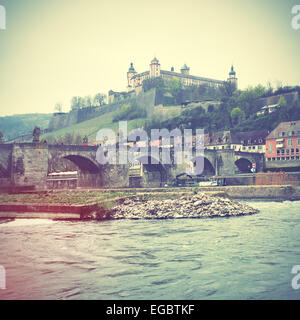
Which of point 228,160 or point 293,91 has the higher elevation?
point 293,91

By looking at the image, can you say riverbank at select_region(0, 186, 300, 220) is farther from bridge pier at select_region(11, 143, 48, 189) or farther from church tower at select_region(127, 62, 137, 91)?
church tower at select_region(127, 62, 137, 91)

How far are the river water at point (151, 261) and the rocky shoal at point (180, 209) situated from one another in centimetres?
358

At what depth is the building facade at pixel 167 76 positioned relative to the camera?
126500 mm

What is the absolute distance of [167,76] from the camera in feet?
418

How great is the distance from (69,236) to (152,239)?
10.3ft

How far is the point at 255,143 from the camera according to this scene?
67250 millimetres

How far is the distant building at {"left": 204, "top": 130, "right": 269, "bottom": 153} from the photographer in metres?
66.9

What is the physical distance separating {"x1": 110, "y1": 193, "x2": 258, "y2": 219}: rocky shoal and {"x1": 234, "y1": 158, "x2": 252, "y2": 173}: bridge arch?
116 ft

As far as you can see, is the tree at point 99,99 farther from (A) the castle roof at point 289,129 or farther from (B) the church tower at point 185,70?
(A) the castle roof at point 289,129

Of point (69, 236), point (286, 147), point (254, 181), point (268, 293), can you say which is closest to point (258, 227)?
point (69, 236)

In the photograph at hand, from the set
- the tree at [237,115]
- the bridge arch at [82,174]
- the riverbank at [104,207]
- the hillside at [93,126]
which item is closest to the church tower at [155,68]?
the hillside at [93,126]

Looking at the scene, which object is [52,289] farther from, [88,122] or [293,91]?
[88,122]

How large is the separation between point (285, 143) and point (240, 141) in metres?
14.5

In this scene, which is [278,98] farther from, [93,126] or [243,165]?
[93,126]
